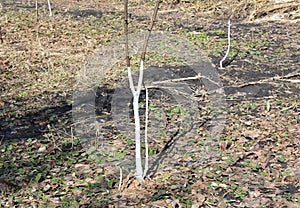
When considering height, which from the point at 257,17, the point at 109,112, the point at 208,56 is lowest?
the point at 109,112

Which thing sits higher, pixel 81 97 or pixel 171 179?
pixel 81 97

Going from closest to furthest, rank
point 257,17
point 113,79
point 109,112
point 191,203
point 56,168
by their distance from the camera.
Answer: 1. point 191,203
2. point 56,168
3. point 109,112
4. point 113,79
5. point 257,17

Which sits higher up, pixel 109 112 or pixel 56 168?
pixel 109 112

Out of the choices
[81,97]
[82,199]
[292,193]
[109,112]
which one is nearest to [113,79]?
[81,97]

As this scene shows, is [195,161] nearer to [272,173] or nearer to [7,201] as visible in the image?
[272,173]

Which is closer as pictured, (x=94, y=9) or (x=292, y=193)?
(x=292, y=193)

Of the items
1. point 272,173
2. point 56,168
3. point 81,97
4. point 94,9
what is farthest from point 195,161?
point 94,9

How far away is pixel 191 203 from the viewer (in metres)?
3.05

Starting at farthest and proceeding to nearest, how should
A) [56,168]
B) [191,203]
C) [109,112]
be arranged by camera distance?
[109,112] < [56,168] < [191,203]

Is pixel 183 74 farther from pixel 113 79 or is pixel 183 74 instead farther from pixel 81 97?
pixel 81 97

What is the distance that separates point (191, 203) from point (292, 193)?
0.83m

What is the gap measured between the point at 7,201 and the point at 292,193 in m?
2.28

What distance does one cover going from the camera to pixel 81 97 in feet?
17.4

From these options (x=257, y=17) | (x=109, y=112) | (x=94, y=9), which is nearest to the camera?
(x=109, y=112)
